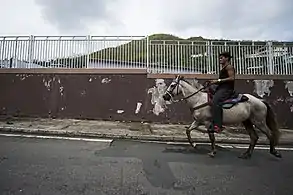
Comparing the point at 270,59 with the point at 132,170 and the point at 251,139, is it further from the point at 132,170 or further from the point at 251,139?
the point at 132,170

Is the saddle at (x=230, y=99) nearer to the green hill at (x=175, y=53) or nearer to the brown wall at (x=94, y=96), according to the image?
the brown wall at (x=94, y=96)

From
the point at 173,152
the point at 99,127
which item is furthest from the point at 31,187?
the point at 99,127

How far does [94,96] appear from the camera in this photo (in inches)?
515

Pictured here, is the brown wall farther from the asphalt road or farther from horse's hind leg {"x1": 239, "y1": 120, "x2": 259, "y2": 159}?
the asphalt road

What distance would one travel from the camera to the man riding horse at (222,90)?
7.20 meters

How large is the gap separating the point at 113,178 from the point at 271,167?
133 inches

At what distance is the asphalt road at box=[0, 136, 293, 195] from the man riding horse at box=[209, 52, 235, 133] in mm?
818

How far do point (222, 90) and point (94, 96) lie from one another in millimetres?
7130

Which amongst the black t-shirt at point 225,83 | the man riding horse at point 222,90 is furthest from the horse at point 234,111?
the black t-shirt at point 225,83

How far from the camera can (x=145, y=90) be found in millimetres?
12969

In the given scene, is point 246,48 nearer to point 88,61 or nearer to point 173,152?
point 88,61

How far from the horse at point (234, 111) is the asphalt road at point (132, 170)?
469 mm

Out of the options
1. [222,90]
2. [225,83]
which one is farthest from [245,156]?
[225,83]

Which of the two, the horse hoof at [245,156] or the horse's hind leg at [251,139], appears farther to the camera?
the horse's hind leg at [251,139]
